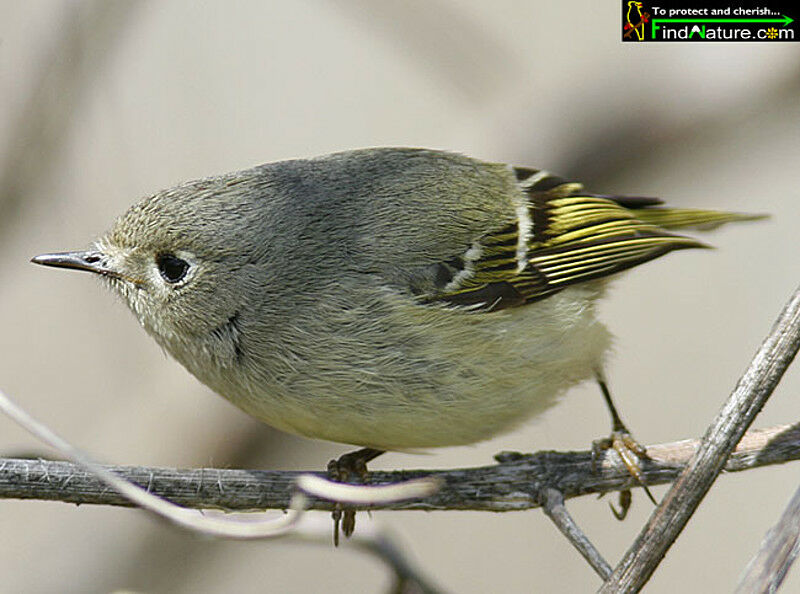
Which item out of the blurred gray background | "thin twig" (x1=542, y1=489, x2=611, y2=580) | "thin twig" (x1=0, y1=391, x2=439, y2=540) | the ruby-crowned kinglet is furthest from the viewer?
the blurred gray background

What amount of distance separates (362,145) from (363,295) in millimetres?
1686

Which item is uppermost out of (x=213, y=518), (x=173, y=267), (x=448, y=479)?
(x=173, y=267)

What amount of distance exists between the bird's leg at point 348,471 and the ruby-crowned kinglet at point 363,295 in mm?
158

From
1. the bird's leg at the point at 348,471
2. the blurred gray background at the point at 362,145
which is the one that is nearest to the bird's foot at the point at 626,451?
the blurred gray background at the point at 362,145

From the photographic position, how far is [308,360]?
1951mm

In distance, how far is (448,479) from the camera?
6.07 feet

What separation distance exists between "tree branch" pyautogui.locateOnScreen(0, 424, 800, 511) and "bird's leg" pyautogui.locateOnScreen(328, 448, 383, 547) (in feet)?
0.29

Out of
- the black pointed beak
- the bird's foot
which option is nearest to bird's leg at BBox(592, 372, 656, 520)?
the bird's foot

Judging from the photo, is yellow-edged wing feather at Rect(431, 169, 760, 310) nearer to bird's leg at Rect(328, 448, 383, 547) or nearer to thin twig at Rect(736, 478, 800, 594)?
bird's leg at Rect(328, 448, 383, 547)

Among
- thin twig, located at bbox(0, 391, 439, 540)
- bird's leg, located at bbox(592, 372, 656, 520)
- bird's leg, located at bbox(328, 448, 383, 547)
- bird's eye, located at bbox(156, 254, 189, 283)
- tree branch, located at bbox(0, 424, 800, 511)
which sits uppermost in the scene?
bird's eye, located at bbox(156, 254, 189, 283)

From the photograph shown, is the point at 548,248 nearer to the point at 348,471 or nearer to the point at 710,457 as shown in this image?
the point at 348,471

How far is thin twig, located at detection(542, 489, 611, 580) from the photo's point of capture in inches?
58.6

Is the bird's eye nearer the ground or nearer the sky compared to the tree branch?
nearer the sky

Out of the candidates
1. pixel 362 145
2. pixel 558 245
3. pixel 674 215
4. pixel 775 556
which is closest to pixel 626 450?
pixel 558 245
